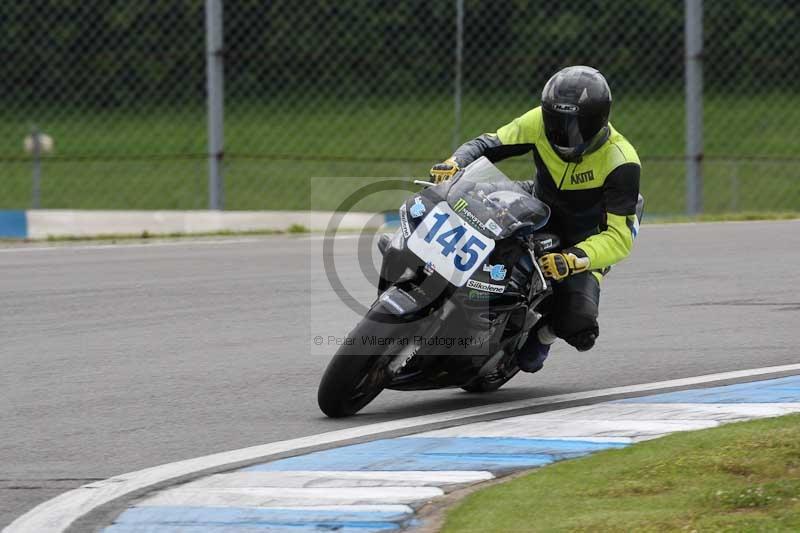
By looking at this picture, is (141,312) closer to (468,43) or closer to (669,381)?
(669,381)

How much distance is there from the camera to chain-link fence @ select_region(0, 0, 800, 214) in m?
15.6

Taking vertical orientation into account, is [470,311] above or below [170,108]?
below

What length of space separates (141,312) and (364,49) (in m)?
7.32

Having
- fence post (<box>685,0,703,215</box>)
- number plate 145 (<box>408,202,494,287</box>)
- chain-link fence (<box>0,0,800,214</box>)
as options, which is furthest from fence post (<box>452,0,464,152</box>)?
number plate 145 (<box>408,202,494,287</box>)

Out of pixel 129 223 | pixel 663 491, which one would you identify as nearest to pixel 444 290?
pixel 663 491

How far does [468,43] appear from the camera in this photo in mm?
16188

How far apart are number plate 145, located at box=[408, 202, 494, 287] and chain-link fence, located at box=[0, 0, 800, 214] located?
8303 millimetres

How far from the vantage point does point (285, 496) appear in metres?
5.48


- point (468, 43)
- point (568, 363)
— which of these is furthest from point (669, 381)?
point (468, 43)

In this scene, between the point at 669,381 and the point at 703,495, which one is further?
the point at 669,381

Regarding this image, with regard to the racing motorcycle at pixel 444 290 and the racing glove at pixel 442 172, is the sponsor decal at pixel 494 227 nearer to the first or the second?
the racing motorcycle at pixel 444 290

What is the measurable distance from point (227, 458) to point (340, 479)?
1.98 ft

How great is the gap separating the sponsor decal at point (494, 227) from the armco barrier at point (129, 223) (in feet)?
23.7

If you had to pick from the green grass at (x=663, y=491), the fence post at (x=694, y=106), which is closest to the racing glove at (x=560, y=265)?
the green grass at (x=663, y=491)
